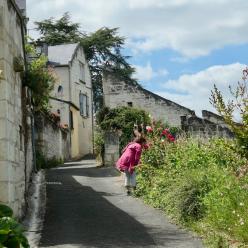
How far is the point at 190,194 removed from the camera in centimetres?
1025

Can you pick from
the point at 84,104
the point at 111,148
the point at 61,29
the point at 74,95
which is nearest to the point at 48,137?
the point at 111,148

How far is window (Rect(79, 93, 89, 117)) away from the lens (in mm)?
41162

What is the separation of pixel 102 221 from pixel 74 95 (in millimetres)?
30300

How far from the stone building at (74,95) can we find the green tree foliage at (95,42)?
20.9 feet

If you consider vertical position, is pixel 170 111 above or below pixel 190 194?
above

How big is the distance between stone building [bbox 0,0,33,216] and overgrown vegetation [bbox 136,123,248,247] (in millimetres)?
2878

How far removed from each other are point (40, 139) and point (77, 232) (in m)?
12.9

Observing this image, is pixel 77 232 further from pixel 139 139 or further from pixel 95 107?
pixel 95 107

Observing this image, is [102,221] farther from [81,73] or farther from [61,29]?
[61,29]

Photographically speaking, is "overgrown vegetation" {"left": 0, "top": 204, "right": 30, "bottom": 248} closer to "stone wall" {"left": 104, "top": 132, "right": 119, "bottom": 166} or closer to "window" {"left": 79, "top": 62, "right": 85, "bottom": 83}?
"stone wall" {"left": 104, "top": 132, "right": 119, "bottom": 166}

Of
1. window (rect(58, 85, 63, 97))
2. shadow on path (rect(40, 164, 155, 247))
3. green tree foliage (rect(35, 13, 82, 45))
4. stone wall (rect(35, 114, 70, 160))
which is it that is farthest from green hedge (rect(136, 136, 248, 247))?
green tree foliage (rect(35, 13, 82, 45))

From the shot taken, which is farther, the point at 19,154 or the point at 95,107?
the point at 95,107

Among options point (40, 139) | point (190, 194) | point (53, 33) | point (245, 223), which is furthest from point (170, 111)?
point (245, 223)

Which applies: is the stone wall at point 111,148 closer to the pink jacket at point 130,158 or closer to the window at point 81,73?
the pink jacket at point 130,158
